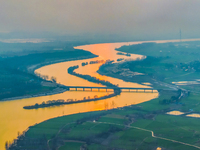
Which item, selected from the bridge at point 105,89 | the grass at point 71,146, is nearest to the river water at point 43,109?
the bridge at point 105,89

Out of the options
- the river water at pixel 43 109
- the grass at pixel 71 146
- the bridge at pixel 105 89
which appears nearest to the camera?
the grass at pixel 71 146

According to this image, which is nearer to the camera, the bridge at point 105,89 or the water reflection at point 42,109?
the water reflection at point 42,109

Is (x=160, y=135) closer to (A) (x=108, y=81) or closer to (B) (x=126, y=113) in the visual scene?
(B) (x=126, y=113)

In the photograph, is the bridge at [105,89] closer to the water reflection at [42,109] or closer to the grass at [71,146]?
the water reflection at [42,109]

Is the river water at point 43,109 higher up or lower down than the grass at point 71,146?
higher up

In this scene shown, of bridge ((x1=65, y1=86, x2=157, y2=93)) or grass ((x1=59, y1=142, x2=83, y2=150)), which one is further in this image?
bridge ((x1=65, y1=86, x2=157, y2=93))

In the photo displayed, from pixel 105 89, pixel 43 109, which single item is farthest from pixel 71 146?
pixel 105 89

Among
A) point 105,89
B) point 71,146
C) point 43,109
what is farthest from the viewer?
point 105,89

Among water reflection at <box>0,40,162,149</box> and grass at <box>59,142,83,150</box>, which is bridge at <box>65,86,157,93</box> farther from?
grass at <box>59,142,83,150</box>

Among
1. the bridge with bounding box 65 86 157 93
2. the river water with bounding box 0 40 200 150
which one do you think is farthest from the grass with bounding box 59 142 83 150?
the bridge with bounding box 65 86 157 93

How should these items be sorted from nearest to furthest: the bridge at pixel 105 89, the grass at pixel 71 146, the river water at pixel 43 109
A: 1. the grass at pixel 71 146
2. the river water at pixel 43 109
3. the bridge at pixel 105 89

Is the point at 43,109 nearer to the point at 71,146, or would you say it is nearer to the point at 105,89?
the point at 71,146

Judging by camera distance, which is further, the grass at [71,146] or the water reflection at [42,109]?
the water reflection at [42,109]
